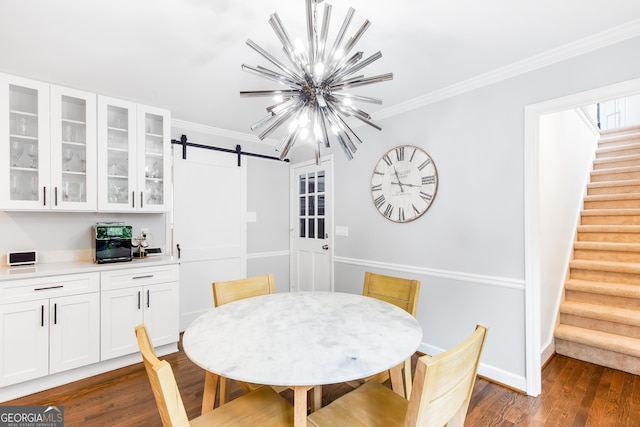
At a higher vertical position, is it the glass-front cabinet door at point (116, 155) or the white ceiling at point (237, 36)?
the white ceiling at point (237, 36)

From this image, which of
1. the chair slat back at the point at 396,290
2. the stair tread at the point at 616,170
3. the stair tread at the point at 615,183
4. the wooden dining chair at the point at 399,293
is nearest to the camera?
the wooden dining chair at the point at 399,293

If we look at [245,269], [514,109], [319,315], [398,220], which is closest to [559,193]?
[514,109]

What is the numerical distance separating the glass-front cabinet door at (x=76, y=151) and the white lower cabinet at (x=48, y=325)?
68cm

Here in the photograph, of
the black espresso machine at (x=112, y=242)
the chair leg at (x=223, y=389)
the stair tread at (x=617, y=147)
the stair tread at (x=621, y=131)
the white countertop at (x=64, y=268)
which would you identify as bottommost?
the chair leg at (x=223, y=389)

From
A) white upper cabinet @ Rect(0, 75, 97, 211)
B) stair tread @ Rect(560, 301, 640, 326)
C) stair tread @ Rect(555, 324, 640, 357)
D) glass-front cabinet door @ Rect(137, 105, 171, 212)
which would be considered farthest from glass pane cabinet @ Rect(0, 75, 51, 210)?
stair tread @ Rect(560, 301, 640, 326)

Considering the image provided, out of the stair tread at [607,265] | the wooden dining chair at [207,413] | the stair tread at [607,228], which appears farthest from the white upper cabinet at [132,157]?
the stair tread at [607,228]

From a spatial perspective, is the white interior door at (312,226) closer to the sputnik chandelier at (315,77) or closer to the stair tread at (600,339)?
the sputnik chandelier at (315,77)

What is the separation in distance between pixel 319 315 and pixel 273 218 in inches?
106

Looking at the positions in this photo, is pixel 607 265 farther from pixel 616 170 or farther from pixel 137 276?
pixel 137 276

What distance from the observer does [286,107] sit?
1.74m

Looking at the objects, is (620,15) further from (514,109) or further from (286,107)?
(286,107)

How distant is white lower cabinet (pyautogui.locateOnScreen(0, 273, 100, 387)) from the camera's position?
215 centimetres

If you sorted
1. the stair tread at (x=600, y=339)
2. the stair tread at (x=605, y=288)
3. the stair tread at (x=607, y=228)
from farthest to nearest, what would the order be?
the stair tread at (x=607, y=228), the stair tread at (x=605, y=288), the stair tread at (x=600, y=339)

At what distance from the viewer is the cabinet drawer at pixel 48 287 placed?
7.06ft
